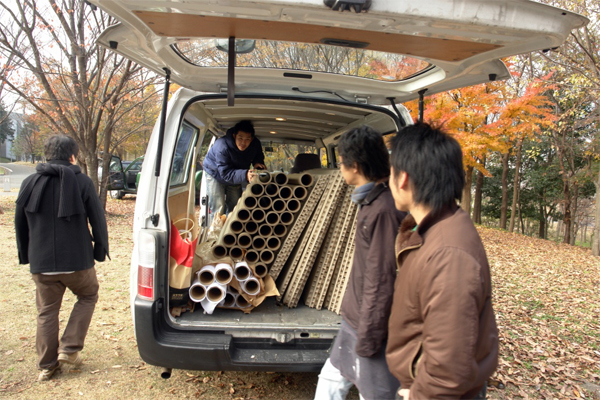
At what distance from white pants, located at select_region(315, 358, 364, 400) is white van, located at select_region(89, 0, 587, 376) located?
0.55 meters

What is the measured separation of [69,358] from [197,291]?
1.28 m

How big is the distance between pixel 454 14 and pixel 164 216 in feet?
7.10

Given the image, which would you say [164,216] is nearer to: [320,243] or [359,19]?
[320,243]

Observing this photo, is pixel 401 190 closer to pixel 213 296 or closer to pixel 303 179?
pixel 213 296

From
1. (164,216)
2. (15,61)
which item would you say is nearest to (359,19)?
(164,216)

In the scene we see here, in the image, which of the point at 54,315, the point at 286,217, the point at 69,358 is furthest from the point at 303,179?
the point at 69,358

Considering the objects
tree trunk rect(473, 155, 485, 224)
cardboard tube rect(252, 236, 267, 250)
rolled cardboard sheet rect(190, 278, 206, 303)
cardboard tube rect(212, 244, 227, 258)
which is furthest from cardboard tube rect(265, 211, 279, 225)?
tree trunk rect(473, 155, 485, 224)

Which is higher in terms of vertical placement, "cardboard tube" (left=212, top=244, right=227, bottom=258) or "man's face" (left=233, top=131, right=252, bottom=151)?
"man's face" (left=233, top=131, right=252, bottom=151)

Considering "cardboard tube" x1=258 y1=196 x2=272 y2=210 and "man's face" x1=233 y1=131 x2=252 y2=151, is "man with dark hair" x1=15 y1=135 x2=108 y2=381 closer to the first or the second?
"cardboard tube" x1=258 y1=196 x2=272 y2=210

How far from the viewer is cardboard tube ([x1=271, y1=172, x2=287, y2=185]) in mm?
3711

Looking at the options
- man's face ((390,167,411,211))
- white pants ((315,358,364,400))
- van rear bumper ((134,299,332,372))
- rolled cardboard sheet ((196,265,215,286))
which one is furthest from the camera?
rolled cardboard sheet ((196,265,215,286))

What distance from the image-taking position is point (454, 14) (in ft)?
6.15

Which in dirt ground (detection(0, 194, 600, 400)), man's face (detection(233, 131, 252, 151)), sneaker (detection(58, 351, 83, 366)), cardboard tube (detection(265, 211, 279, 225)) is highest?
man's face (detection(233, 131, 252, 151))

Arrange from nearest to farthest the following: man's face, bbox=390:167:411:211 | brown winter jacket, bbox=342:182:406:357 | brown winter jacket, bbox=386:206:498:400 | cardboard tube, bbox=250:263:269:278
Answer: brown winter jacket, bbox=386:206:498:400 < man's face, bbox=390:167:411:211 < brown winter jacket, bbox=342:182:406:357 < cardboard tube, bbox=250:263:269:278
